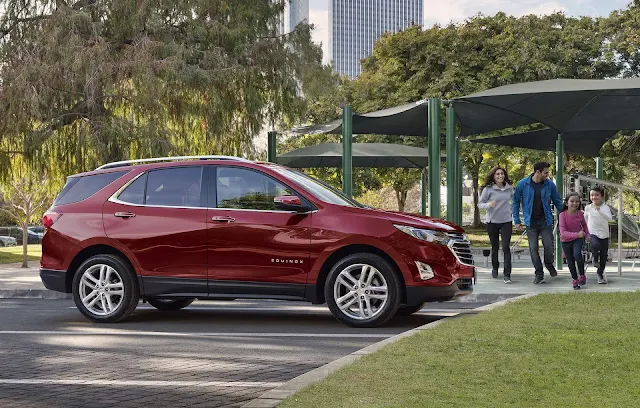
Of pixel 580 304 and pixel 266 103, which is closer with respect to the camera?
pixel 580 304

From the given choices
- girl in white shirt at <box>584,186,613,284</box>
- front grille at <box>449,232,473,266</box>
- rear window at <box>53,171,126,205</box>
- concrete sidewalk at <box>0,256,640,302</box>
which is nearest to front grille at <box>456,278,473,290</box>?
front grille at <box>449,232,473,266</box>

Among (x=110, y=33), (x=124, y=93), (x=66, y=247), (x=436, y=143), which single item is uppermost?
(x=110, y=33)

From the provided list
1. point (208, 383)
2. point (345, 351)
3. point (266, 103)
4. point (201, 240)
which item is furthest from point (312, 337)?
point (266, 103)

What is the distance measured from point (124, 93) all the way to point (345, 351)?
14.8m

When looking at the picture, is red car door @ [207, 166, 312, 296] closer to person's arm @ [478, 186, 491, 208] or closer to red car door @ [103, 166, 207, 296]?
red car door @ [103, 166, 207, 296]

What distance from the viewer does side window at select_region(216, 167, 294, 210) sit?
11391 millimetres

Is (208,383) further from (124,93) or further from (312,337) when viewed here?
(124,93)

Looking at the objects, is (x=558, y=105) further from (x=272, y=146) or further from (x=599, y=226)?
(x=272, y=146)

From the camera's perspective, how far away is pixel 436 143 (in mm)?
A: 17953

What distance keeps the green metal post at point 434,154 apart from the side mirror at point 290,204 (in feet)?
21.7

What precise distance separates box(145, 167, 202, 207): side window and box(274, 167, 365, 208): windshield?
921 millimetres

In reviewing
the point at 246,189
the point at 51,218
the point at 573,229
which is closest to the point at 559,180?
the point at 573,229

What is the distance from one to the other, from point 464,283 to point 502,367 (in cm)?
401

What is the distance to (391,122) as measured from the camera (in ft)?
70.0
